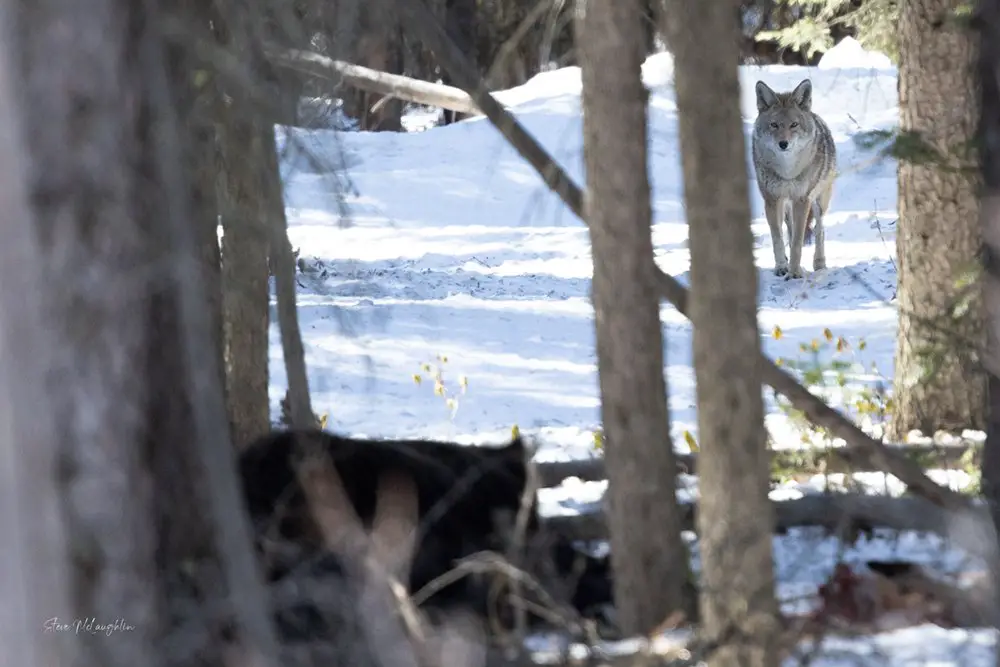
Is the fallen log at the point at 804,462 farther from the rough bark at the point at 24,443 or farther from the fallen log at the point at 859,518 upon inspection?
the rough bark at the point at 24,443

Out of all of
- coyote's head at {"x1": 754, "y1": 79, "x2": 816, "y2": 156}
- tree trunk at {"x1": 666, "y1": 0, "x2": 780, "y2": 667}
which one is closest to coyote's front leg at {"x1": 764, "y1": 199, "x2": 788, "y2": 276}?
coyote's head at {"x1": 754, "y1": 79, "x2": 816, "y2": 156}

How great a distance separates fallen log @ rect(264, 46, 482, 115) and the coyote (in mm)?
9514

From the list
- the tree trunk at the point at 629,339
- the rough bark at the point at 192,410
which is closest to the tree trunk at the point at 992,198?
the tree trunk at the point at 629,339

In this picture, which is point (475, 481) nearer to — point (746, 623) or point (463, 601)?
point (463, 601)

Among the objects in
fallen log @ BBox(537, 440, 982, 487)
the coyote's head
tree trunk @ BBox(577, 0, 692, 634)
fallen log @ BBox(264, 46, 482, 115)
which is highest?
the coyote's head

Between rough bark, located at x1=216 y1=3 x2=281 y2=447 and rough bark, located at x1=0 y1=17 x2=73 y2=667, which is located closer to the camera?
rough bark, located at x1=0 y1=17 x2=73 y2=667

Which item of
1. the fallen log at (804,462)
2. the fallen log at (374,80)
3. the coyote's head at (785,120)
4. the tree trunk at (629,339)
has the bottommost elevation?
the fallen log at (804,462)

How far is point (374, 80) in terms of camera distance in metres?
6.61

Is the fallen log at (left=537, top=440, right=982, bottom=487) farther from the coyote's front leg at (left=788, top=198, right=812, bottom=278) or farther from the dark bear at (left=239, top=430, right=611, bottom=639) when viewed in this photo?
the coyote's front leg at (left=788, top=198, right=812, bottom=278)

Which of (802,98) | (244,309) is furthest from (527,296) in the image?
(244,309)

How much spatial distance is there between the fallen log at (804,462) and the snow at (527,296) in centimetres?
9

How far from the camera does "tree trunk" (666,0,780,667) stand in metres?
3.88

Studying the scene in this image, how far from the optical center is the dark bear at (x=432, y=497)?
4934mm

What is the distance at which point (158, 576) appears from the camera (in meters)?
3.88
